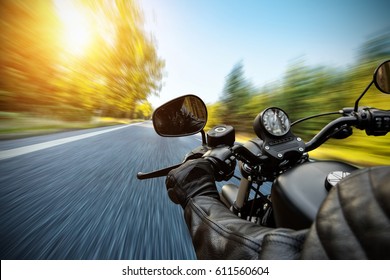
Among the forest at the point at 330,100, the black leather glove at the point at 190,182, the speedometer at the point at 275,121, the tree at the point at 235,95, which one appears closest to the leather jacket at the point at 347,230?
the black leather glove at the point at 190,182

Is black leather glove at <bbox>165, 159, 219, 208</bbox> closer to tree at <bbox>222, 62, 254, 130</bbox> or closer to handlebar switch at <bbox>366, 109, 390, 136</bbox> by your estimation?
handlebar switch at <bbox>366, 109, 390, 136</bbox>

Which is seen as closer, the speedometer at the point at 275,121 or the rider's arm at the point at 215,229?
the rider's arm at the point at 215,229

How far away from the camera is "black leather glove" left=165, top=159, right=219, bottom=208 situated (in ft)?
2.59

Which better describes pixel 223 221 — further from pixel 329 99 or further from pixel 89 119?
pixel 89 119

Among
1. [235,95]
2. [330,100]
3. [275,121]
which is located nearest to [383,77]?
[275,121]

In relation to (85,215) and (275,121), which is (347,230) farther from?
(85,215)

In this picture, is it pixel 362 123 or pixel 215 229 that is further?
pixel 362 123

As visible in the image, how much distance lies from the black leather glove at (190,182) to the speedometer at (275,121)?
26 cm

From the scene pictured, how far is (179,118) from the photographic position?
3.07 ft

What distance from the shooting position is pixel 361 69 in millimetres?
4113

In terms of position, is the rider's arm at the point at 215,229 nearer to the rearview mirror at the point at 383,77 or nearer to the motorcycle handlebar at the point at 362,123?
the motorcycle handlebar at the point at 362,123

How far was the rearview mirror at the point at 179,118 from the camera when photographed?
0.91 m

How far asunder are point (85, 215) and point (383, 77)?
195 cm
